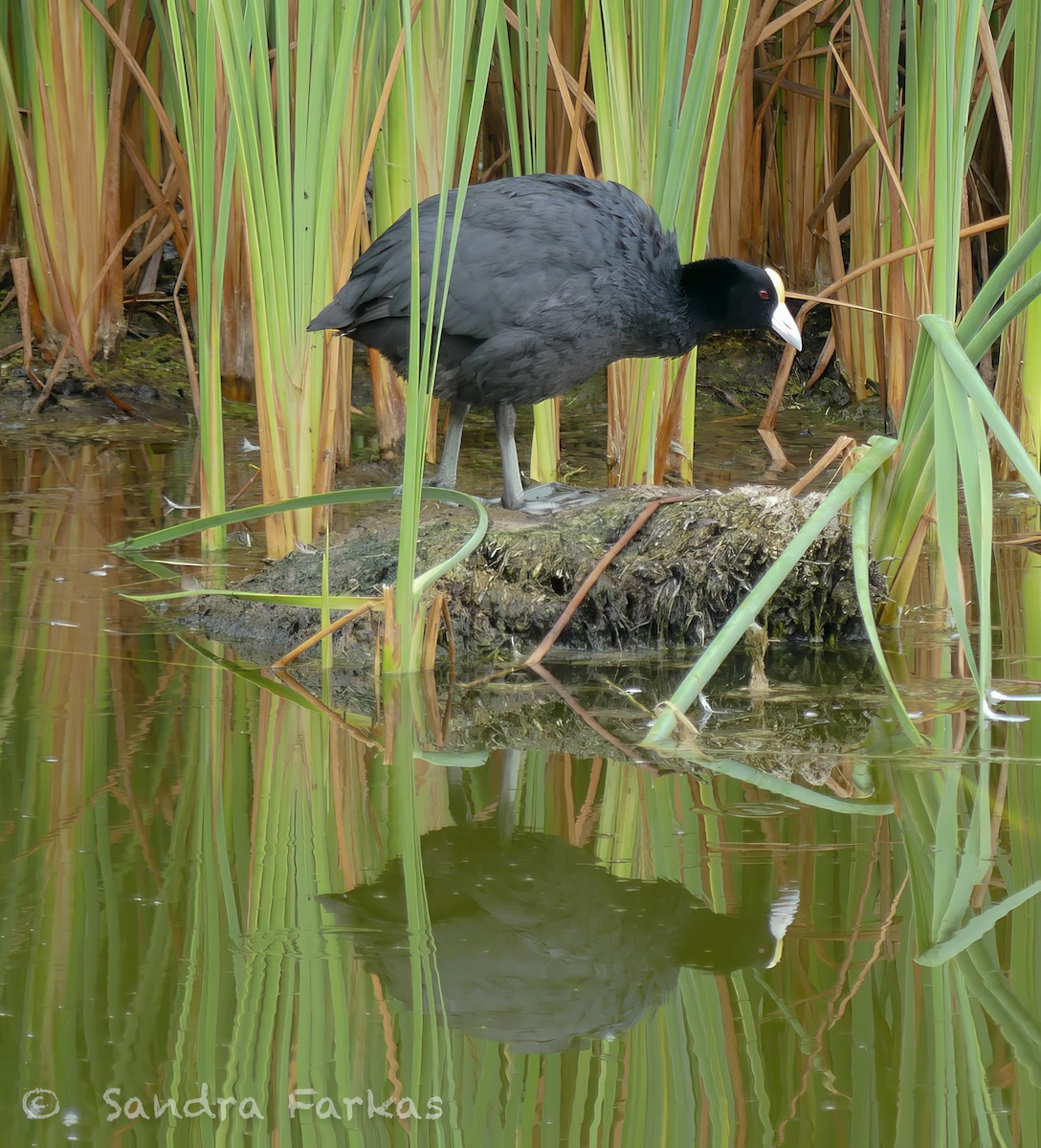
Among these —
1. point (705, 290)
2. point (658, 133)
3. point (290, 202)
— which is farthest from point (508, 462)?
point (658, 133)

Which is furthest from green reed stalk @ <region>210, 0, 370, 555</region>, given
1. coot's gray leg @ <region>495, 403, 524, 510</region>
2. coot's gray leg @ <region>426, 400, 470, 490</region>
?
coot's gray leg @ <region>495, 403, 524, 510</region>

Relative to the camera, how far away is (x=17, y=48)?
5969mm

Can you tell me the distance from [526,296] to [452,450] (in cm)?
54

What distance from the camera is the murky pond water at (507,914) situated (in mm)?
1533

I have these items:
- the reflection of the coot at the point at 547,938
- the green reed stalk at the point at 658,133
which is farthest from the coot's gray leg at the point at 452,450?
the reflection of the coot at the point at 547,938

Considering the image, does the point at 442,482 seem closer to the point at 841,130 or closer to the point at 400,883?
the point at 400,883

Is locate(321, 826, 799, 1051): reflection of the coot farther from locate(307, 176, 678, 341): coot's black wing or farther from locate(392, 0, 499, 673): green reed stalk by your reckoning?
locate(307, 176, 678, 341): coot's black wing

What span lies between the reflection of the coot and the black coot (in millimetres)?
1796

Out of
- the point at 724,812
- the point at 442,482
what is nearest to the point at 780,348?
the point at 442,482

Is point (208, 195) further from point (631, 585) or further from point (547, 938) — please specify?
point (547, 938)

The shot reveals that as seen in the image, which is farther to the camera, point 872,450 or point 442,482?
point 442,482

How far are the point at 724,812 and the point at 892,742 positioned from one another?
51 centimetres

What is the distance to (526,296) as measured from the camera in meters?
3.66

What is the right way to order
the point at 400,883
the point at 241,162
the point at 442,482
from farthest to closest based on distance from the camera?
the point at 442,482 < the point at 241,162 < the point at 400,883
